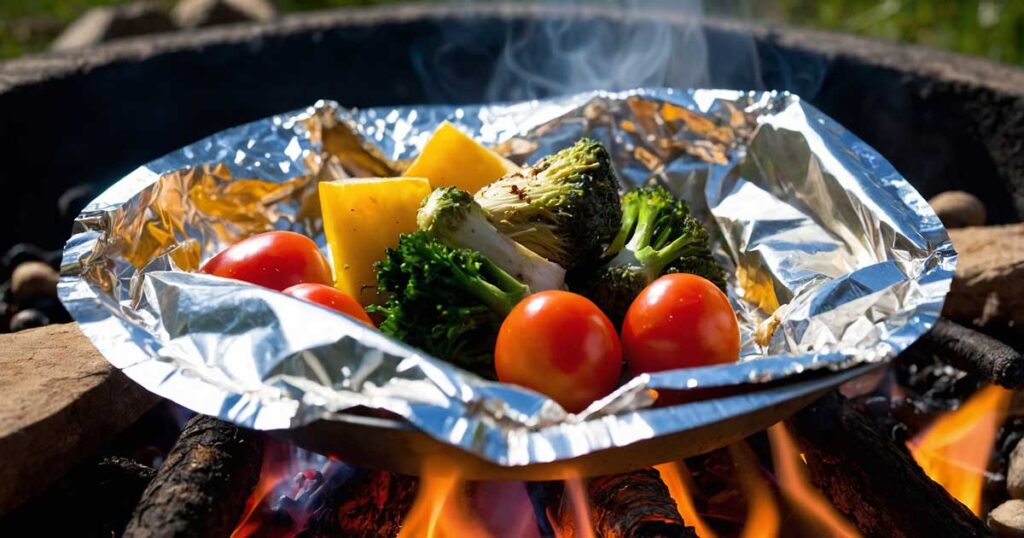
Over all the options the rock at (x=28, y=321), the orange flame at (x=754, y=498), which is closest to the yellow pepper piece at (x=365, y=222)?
the orange flame at (x=754, y=498)

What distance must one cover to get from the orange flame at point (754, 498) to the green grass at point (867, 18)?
11.4 feet

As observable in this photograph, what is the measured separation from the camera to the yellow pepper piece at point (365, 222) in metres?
2.39

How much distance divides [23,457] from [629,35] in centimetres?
296

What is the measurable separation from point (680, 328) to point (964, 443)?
3.82 ft

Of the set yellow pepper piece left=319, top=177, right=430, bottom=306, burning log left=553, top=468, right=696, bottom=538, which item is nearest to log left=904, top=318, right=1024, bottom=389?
burning log left=553, top=468, right=696, bottom=538

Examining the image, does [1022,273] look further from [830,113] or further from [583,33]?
[583,33]

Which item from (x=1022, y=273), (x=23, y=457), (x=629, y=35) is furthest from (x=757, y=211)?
(x=23, y=457)

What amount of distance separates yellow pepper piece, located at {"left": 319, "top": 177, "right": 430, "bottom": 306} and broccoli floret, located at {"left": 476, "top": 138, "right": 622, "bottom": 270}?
210mm

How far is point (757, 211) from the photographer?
2.76 metres

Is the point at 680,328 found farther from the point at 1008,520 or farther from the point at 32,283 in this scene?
Result: the point at 32,283

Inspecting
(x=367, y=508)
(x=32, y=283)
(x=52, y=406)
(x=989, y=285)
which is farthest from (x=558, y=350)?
(x=32, y=283)

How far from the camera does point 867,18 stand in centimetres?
651

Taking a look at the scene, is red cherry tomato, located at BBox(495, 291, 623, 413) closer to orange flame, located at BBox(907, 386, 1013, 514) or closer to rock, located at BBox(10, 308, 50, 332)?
orange flame, located at BBox(907, 386, 1013, 514)

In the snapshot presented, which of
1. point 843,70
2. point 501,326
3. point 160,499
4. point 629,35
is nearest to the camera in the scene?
point 160,499
